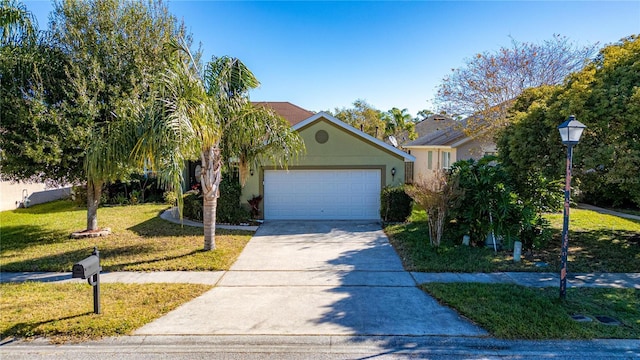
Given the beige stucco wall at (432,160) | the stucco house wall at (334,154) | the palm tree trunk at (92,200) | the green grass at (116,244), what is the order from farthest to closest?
the beige stucco wall at (432,160)
the stucco house wall at (334,154)
the palm tree trunk at (92,200)
the green grass at (116,244)

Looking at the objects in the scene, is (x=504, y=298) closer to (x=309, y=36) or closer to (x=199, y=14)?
(x=199, y=14)

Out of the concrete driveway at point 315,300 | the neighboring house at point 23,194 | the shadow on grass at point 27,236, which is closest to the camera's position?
the concrete driveway at point 315,300

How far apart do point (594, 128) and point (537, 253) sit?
321cm

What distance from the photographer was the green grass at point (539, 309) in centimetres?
488

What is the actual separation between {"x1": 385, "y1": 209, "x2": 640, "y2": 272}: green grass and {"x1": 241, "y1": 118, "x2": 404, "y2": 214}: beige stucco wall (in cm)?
280

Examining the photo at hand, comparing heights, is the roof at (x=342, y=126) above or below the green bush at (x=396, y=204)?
above

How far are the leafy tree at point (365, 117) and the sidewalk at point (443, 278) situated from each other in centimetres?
2540

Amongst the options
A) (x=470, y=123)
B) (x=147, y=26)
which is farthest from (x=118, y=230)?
(x=470, y=123)

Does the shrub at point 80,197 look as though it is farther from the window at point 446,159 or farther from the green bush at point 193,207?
the window at point 446,159

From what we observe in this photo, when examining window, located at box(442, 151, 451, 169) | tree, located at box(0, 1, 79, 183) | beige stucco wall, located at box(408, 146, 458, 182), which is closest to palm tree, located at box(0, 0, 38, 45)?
tree, located at box(0, 1, 79, 183)

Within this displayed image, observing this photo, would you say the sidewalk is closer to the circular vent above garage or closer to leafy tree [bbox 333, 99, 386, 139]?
the circular vent above garage

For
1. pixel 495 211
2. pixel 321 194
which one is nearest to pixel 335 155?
pixel 321 194

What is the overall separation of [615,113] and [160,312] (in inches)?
362

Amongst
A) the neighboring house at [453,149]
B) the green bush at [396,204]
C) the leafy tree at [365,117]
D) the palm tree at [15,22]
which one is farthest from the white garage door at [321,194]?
the leafy tree at [365,117]
